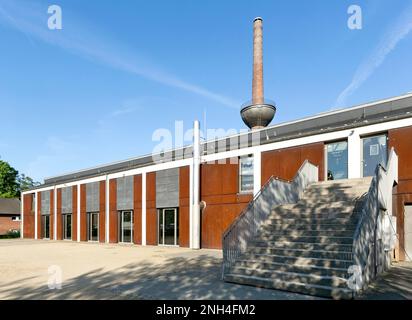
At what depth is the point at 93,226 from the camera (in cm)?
2847

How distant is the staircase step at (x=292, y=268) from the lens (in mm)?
8012

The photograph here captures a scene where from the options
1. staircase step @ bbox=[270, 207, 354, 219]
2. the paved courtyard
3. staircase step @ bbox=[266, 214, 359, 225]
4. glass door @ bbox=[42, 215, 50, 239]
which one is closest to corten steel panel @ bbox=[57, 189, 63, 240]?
glass door @ bbox=[42, 215, 50, 239]

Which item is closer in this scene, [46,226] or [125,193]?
[125,193]

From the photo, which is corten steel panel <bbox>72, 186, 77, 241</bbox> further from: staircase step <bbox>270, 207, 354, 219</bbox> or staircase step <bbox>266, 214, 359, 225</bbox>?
staircase step <bbox>266, 214, 359, 225</bbox>

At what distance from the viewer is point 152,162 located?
23938 mm

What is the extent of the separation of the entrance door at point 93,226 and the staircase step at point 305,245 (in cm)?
2017

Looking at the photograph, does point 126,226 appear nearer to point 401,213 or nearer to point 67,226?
point 67,226

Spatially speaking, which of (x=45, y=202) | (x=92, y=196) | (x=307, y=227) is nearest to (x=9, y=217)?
(x=45, y=202)

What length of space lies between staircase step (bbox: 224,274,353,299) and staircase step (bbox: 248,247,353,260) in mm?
1071

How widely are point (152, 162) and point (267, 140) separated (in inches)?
358

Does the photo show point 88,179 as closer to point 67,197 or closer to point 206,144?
point 67,197

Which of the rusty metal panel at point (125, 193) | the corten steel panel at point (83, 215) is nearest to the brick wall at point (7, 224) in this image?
the corten steel panel at point (83, 215)

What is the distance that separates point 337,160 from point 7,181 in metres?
69.3
